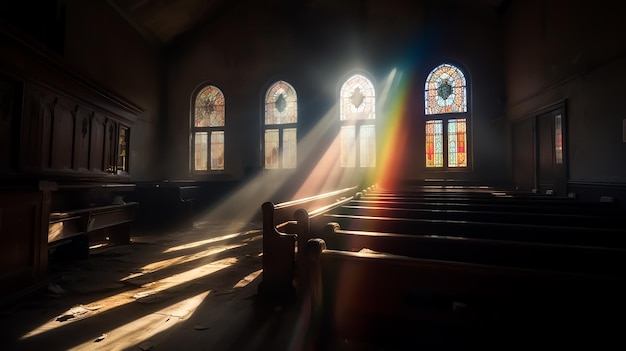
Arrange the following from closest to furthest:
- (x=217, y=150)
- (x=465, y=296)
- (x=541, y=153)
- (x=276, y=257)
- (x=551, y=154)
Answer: (x=465, y=296) → (x=276, y=257) → (x=551, y=154) → (x=541, y=153) → (x=217, y=150)

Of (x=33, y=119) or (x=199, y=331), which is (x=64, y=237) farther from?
(x=199, y=331)

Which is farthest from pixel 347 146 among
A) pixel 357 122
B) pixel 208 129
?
pixel 208 129

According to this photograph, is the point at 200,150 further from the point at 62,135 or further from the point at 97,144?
the point at 62,135

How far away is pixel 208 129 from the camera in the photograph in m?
7.74

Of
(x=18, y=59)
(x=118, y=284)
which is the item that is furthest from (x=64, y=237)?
(x=18, y=59)

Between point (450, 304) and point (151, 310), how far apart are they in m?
2.13

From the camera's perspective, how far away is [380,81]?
270 inches

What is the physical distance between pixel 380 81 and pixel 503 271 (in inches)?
259

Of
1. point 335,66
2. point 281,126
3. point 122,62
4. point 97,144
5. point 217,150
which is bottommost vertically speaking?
point 97,144

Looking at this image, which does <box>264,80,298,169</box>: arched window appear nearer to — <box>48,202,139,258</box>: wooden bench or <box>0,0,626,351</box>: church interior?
<box>0,0,626,351</box>: church interior

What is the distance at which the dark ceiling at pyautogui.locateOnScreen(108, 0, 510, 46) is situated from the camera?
6.12m

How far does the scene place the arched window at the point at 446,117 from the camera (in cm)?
652

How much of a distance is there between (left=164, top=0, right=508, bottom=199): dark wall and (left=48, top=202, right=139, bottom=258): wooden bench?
3.21 meters

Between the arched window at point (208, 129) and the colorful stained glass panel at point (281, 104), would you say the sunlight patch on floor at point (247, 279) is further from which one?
the arched window at point (208, 129)
